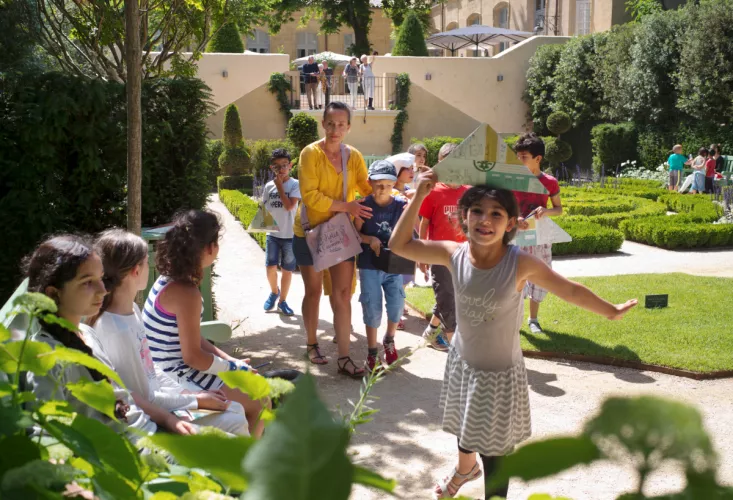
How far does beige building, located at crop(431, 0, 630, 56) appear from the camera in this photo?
2742 cm

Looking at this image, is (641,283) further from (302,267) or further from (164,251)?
(164,251)

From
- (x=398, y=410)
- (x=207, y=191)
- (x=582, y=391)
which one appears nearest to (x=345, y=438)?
(x=398, y=410)

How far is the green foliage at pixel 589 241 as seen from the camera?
34.2 ft

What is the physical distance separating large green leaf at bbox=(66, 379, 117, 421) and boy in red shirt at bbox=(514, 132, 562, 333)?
4.21 m

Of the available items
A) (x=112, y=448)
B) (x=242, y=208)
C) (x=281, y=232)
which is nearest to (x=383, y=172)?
(x=281, y=232)

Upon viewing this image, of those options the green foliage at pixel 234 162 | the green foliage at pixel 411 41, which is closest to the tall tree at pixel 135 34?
the green foliage at pixel 234 162

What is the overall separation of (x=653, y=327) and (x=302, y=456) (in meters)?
6.57

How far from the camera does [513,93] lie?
90.8ft

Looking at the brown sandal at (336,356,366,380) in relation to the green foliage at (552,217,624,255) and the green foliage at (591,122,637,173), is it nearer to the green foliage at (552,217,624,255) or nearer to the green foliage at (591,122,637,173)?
the green foliage at (552,217,624,255)

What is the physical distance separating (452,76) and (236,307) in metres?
21.4

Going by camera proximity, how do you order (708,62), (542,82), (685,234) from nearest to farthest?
(685,234)
(708,62)
(542,82)

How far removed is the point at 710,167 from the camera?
16.6 m

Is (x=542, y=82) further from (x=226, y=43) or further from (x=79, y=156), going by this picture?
(x=79, y=156)

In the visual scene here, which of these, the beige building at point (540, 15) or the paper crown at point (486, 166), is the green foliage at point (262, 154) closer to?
the beige building at point (540, 15)
